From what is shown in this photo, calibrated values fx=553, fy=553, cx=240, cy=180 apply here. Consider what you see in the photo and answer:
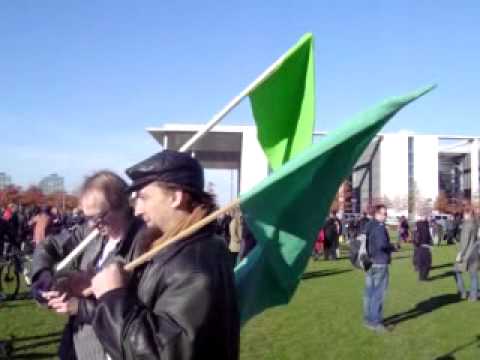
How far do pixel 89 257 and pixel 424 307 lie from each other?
27.3 feet

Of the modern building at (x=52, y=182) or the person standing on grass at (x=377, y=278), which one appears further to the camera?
the modern building at (x=52, y=182)

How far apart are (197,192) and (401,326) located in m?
7.12

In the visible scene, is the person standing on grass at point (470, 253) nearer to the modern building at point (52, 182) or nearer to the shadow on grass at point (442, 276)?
the shadow on grass at point (442, 276)

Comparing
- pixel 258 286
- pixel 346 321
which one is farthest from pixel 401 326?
pixel 258 286

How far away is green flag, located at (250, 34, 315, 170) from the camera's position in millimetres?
3074

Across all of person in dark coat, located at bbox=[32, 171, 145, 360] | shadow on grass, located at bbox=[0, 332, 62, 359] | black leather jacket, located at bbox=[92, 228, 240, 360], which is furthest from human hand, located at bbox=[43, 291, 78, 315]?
shadow on grass, located at bbox=[0, 332, 62, 359]

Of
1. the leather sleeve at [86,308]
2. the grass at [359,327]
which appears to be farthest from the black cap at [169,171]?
the grass at [359,327]

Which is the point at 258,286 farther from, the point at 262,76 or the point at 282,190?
the point at 262,76

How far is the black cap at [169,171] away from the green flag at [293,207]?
0.27 metres

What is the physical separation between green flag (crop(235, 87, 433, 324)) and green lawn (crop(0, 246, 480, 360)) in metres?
4.08

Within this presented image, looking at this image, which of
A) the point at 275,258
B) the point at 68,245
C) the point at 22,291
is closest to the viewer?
the point at 275,258

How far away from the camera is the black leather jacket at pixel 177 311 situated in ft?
5.60

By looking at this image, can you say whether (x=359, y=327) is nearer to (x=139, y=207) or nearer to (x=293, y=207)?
(x=293, y=207)

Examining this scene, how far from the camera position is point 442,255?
21734 mm
